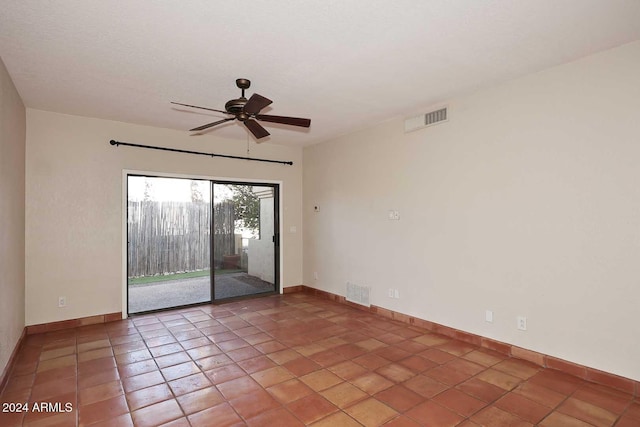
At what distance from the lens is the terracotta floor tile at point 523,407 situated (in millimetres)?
→ 2341

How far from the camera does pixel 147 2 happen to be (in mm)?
2076

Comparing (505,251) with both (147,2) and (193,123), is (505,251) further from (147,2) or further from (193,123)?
(193,123)

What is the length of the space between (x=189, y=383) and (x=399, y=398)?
175 centimetres

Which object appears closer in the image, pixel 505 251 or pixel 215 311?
pixel 505 251

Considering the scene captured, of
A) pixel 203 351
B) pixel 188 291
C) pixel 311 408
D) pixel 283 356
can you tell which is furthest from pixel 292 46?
pixel 188 291

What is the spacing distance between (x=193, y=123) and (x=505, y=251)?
4.30 meters

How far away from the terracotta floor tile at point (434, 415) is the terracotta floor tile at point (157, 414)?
5.52ft

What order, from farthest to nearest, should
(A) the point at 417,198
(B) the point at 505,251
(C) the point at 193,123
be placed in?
(C) the point at 193,123 → (A) the point at 417,198 → (B) the point at 505,251

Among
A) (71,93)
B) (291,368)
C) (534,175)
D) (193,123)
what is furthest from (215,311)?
(534,175)

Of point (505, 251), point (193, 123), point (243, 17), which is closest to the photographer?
point (243, 17)

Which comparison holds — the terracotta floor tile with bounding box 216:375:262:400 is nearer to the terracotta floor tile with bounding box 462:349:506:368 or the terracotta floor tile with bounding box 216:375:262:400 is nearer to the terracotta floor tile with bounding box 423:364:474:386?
the terracotta floor tile with bounding box 423:364:474:386

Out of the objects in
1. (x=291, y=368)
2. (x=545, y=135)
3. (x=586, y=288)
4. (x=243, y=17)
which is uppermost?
(x=243, y=17)

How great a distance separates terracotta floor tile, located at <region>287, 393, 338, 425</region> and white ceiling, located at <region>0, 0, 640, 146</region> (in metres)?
2.77

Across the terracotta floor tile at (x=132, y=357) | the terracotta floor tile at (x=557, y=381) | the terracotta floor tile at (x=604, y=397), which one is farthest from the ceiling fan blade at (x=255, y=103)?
the terracotta floor tile at (x=604, y=397)
